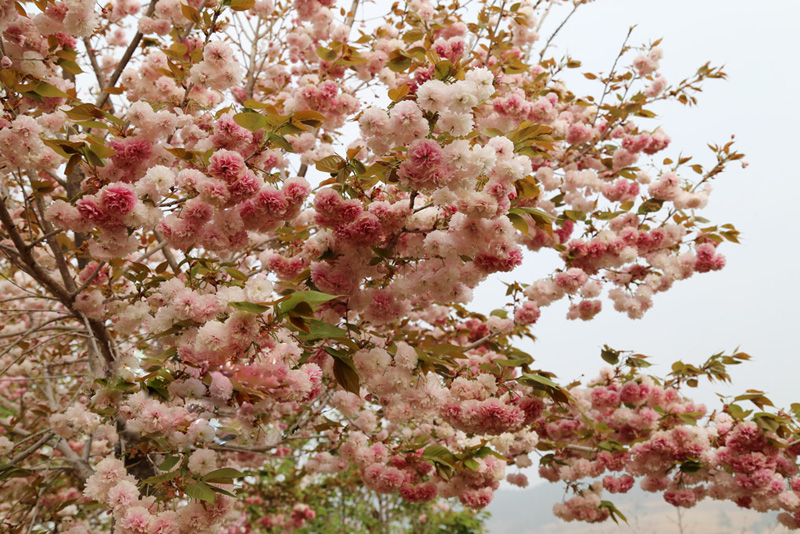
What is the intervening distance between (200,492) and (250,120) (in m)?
1.09

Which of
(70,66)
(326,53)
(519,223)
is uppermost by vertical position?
(326,53)

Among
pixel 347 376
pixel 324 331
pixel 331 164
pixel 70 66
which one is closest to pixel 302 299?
pixel 324 331

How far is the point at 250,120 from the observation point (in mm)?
1526

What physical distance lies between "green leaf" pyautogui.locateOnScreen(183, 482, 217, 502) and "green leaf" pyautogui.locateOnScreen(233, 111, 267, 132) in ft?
3.49

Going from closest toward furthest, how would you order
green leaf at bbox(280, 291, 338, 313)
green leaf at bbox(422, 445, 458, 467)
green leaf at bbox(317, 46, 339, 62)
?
green leaf at bbox(280, 291, 338, 313), green leaf at bbox(422, 445, 458, 467), green leaf at bbox(317, 46, 339, 62)

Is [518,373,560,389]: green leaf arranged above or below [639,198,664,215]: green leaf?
below

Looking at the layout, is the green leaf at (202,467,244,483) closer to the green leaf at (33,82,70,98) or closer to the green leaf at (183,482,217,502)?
the green leaf at (183,482,217,502)

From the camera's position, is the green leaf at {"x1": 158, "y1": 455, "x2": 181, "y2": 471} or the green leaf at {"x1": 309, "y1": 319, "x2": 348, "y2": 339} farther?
the green leaf at {"x1": 158, "y1": 455, "x2": 181, "y2": 471}

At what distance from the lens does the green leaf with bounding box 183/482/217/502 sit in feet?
4.59

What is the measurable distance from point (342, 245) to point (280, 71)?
2.66m

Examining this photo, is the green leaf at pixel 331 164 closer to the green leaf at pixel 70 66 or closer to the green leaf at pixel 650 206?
the green leaf at pixel 70 66

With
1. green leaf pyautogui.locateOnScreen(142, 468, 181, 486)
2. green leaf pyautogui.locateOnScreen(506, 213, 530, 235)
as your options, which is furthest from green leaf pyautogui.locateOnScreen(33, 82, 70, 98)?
green leaf pyautogui.locateOnScreen(506, 213, 530, 235)

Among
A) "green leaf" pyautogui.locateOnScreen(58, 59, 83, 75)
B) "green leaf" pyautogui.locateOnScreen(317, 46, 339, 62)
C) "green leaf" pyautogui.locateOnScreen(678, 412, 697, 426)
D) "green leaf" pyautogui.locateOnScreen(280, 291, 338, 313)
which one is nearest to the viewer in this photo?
"green leaf" pyautogui.locateOnScreen(280, 291, 338, 313)

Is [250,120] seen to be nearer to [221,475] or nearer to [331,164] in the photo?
[331,164]
